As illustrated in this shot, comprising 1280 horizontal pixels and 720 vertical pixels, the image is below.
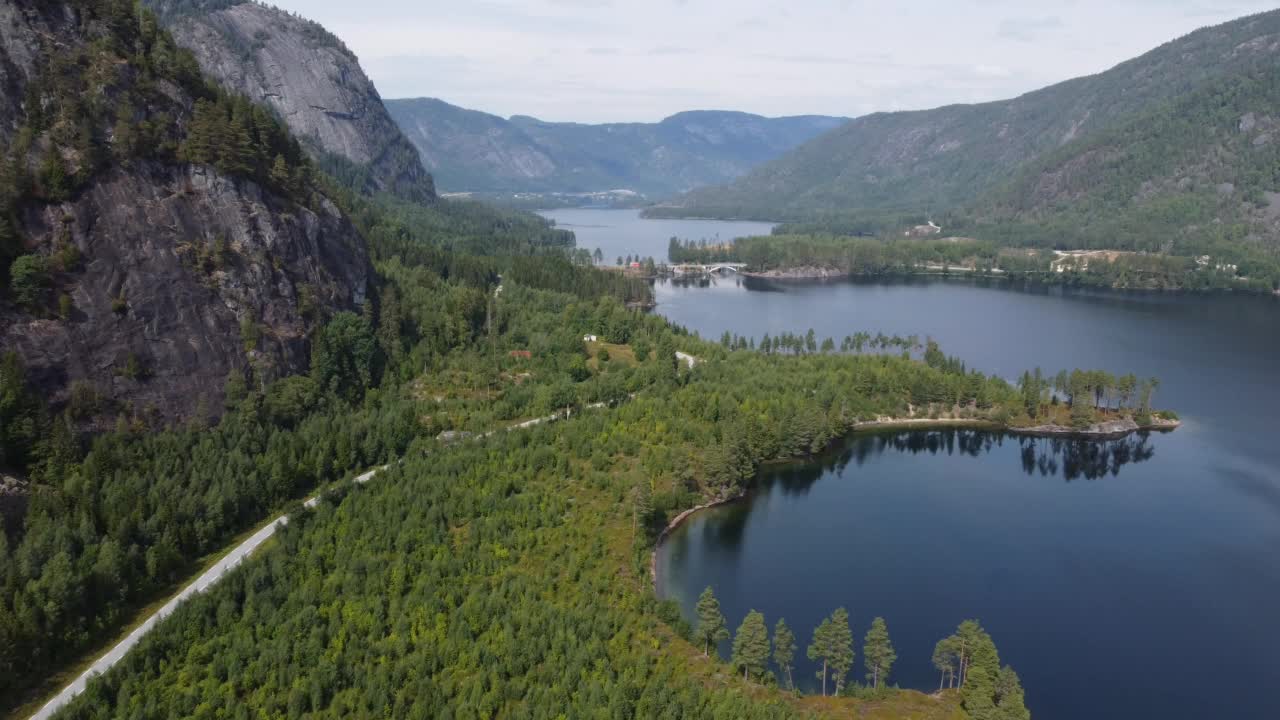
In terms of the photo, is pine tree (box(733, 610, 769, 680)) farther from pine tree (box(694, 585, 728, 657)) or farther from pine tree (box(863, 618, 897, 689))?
pine tree (box(863, 618, 897, 689))

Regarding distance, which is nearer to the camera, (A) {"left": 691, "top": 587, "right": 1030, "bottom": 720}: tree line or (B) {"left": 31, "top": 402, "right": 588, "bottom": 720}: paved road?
(B) {"left": 31, "top": 402, "right": 588, "bottom": 720}: paved road

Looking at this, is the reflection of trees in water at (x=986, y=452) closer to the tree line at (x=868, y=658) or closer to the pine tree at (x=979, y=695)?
the tree line at (x=868, y=658)

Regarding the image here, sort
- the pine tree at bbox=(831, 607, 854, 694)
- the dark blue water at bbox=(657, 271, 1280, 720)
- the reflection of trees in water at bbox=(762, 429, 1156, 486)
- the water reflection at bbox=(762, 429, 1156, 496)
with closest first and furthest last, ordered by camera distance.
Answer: the pine tree at bbox=(831, 607, 854, 694), the dark blue water at bbox=(657, 271, 1280, 720), the water reflection at bbox=(762, 429, 1156, 496), the reflection of trees in water at bbox=(762, 429, 1156, 486)

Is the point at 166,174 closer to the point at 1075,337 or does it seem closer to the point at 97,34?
the point at 97,34

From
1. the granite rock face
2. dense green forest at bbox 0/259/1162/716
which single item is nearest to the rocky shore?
dense green forest at bbox 0/259/1162/716

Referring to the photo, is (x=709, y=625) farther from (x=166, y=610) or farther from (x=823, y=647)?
(x=166, y=610)
